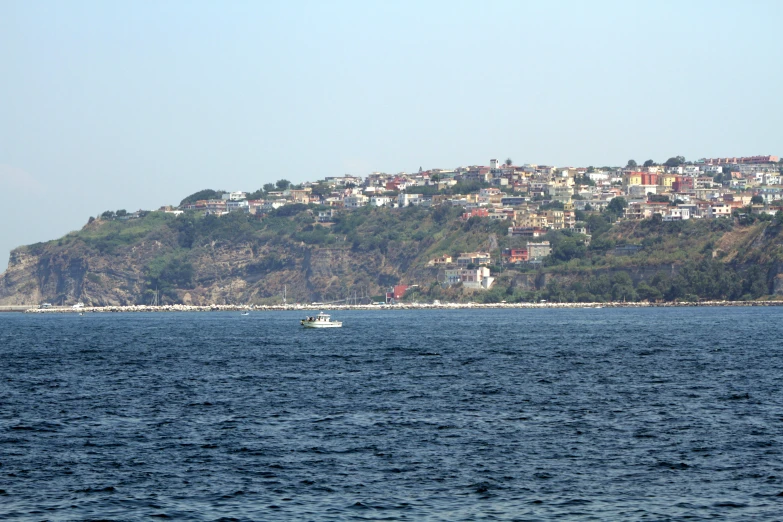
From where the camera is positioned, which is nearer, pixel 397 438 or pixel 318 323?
pixel 397 438

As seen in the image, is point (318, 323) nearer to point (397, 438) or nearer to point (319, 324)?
point (319, 324)

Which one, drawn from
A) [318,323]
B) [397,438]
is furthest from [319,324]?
[397,438]

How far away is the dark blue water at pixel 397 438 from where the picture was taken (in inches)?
953

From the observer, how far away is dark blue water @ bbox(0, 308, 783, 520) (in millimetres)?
24203

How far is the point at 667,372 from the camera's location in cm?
Answer: 5256

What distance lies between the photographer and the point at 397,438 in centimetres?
3241

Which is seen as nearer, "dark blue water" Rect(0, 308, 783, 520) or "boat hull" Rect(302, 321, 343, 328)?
"dark blue water" Rect(0, 308, 783, 520)

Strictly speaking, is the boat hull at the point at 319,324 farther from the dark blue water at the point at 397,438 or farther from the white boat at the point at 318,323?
the dark blue water at the point at 397,438

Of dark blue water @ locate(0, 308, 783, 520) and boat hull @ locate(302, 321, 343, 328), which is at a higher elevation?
boat hull @ locate(302, 321, 343, 328)

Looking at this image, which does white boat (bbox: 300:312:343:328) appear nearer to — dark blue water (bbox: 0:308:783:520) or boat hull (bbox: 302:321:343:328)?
boat hull (bbox: 302:321:343:328)

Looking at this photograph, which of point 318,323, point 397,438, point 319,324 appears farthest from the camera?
point 318,323

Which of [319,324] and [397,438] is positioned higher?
[319,324]

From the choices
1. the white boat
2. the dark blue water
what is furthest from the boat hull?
the dark blue water

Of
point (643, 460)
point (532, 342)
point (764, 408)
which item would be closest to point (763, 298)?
point (532, 342)
